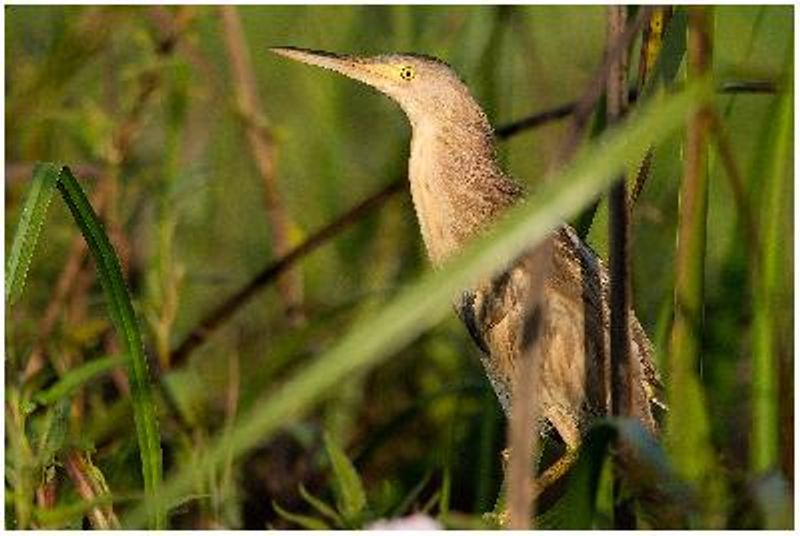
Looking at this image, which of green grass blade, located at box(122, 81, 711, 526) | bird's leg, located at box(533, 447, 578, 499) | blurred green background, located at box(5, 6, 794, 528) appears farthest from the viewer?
blurred green background, located at box(5, 6, 794, 528)

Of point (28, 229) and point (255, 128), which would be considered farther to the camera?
point (255, 128)

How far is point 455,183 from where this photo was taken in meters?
2.68

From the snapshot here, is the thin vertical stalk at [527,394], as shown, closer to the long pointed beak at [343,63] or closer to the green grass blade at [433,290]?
the green grass blade at [433,290]

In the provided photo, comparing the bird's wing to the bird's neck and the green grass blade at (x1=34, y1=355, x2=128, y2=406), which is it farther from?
the green grass blade at (x1=34, y1=355, x2=128, y2=406)

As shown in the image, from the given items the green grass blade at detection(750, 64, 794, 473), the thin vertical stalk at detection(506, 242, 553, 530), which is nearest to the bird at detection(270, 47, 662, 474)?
the green grass blade at detection(750, 64, 794, 473)

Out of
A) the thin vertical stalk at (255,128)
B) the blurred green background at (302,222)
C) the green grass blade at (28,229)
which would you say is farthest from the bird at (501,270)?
the green grass blade at (28,229)

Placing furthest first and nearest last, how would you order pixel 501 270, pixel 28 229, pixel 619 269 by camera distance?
1. pixel 501 270
2. pixel 28 229
3. pixel 619 269

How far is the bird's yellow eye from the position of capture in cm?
275

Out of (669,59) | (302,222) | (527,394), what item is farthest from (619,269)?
(302,222)

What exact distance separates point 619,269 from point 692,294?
0.13m

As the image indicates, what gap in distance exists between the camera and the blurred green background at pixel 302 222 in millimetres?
2812

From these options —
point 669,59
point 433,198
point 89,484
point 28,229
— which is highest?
point 669,59

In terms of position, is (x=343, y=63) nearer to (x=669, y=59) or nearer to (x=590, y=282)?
(x=590, y=282)

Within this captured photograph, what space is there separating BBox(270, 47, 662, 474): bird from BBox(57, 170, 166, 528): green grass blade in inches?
22.3
